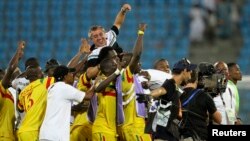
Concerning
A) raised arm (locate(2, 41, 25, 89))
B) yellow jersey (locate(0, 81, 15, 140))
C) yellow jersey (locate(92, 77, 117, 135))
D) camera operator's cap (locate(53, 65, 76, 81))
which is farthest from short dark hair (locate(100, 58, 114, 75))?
yellow jersey (locate(0, 81, 15, 140))

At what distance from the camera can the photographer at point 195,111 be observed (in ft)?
31.6

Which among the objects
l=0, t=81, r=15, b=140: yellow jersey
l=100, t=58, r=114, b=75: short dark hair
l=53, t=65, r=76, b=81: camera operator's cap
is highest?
l=100, t=58, r=114, b=75: short dark hair

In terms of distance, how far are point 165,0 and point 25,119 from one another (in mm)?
9504

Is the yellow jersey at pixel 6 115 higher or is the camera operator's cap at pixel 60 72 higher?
the camera operator's cap at pixel 60 72

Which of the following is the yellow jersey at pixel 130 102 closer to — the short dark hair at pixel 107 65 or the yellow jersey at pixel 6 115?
the short dark hair at pixel 107 65

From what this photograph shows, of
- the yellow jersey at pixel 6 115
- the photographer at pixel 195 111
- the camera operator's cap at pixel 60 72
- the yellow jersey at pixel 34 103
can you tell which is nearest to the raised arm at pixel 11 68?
the yellow jersey at pixel 6 115

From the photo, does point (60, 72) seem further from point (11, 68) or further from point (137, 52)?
point (137, 52)

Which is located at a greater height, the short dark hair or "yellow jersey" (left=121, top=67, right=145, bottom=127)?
the short dark hair

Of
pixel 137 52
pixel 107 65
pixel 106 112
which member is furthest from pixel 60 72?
pixel 137 52

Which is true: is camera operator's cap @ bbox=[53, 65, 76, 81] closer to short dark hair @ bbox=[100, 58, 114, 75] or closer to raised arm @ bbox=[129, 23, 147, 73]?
short dark hair @ bbox=[100, 58, 114, 75]

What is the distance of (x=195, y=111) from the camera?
970cm

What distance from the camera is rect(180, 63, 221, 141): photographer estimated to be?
31.6ft

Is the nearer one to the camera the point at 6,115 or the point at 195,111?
the point at 195,111

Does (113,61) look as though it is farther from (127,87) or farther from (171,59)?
(171,59)
